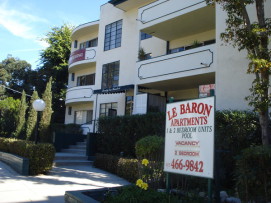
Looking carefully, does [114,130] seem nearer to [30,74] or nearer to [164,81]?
[164,81]

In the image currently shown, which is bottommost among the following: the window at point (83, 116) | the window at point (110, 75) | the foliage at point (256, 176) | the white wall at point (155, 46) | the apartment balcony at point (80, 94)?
the foliage at point (256, 176)

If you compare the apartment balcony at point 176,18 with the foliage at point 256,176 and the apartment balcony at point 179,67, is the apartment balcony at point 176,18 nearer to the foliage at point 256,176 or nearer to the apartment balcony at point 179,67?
the apartment balcony at point 179,67

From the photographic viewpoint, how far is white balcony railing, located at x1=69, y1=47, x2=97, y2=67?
2378 cm

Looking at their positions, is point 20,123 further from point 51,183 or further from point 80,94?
point 51,183

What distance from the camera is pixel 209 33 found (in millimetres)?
16016

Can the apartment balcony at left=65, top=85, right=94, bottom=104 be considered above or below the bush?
above

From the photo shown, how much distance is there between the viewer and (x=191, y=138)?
4.93 meters

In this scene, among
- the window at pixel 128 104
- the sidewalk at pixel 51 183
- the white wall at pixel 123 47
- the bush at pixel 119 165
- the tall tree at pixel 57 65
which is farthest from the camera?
the tall tree at pixel 57 65

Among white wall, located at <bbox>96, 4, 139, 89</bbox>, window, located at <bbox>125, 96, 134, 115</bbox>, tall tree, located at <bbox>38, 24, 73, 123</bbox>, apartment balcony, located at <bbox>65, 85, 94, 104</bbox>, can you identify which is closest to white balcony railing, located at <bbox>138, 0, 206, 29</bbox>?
white wall, located at <bbox>96, 4, 139, 89</bbox>

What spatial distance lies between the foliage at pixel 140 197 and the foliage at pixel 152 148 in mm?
2121

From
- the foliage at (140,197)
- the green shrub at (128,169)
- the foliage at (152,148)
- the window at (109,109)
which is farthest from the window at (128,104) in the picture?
the foliage at (140,197)

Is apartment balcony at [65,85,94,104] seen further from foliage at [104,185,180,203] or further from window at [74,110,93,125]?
foliage at [104,185,180,203]

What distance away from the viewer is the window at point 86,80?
82.7 ft

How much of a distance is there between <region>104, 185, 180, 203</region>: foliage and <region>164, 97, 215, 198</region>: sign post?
1.59 feet
